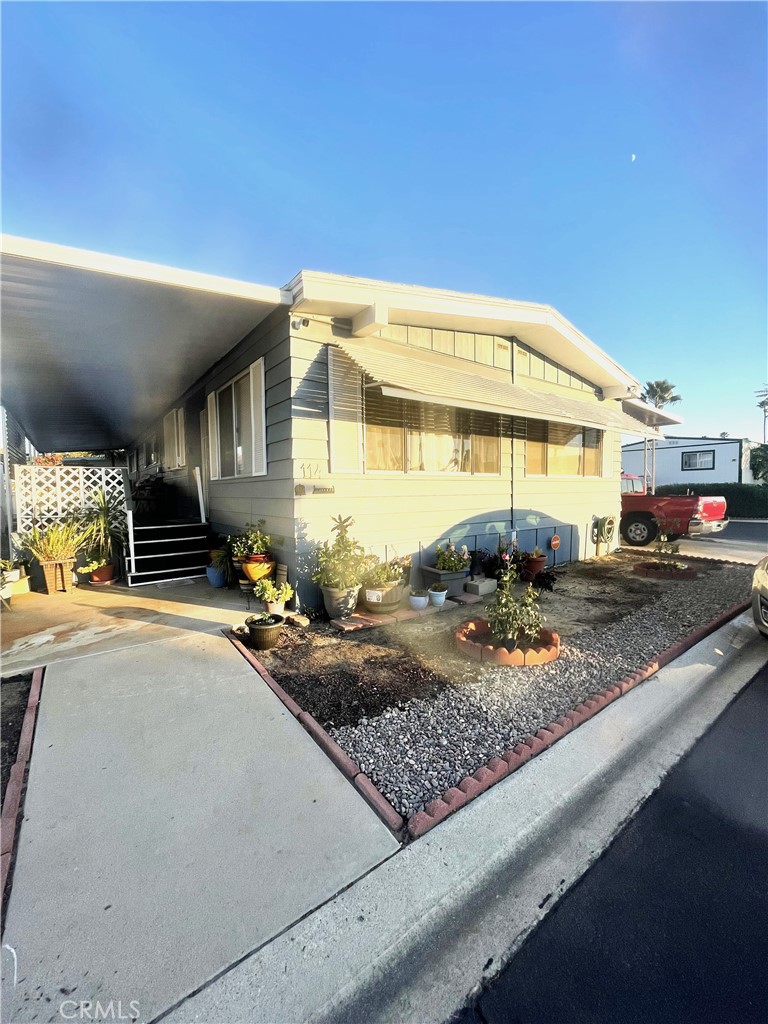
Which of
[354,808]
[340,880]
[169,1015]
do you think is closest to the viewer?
[169,1015]

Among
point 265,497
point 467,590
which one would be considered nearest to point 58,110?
point 265,497

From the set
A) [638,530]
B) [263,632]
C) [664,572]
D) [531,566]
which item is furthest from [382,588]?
[638,530]

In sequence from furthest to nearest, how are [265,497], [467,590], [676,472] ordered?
[676,472] → [467,590] → [265,497]

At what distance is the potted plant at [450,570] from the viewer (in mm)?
5852

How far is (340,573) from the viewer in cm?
477

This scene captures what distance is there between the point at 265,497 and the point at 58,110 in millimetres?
5470

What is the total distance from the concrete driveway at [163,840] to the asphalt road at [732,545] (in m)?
10.3

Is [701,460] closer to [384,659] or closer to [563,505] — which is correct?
[563,505]

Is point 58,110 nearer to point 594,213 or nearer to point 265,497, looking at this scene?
point 265,497

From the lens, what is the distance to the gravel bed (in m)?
2.34

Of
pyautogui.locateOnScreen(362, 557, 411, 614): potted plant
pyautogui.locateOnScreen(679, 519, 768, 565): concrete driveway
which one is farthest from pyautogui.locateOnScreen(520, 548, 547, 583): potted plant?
pyautogui.locateOnScreen(679, 519, 768, 565): concrete driveway

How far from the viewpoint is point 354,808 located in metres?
2.08

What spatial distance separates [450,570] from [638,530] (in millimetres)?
7879

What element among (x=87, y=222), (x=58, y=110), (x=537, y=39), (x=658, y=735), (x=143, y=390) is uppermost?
(x=537, y=39)
